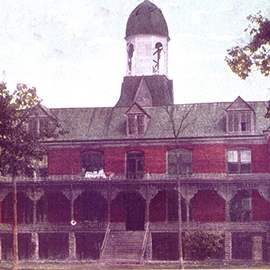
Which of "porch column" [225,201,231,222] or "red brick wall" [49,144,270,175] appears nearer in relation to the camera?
"porch column" [225,201,231,222]

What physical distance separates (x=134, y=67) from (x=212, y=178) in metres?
12.6

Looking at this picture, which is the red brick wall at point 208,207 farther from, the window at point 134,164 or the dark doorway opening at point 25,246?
the dark doorway opening at point 25,246

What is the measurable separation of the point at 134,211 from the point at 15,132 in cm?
1072

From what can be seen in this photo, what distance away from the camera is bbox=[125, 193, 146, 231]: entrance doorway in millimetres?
41344

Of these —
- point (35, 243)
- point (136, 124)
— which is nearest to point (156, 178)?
point (136, 124)

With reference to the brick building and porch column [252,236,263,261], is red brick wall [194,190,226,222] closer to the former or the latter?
the brick building

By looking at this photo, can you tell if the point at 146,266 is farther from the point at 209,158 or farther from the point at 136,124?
the point at 136,124

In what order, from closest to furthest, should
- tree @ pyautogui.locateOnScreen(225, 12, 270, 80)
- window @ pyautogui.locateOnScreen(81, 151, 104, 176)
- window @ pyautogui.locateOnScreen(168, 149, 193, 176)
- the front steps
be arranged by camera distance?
tree @ pyautogui.locateOnScreen(225, 12, 270, 80), the front steps, window @ pyautogui.locateOnScreen(168, 149, 193, 176), window @ pyautogui.locateOnScreen(81, 151, 104, 176)

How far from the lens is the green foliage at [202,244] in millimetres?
37625

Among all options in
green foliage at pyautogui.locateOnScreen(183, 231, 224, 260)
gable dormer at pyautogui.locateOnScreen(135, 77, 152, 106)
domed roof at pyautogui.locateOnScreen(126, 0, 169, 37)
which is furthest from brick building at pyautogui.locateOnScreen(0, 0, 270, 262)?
domed roof at pyautogui.locateOnScreen(126, 0, 169, 37)

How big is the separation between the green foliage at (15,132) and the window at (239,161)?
42.2 feet

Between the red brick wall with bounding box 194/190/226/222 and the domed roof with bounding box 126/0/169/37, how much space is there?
47.4 ft

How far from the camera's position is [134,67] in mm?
48031

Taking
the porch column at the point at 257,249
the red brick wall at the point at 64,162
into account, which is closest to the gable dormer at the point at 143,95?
the red brick wall at the point at 64,162
